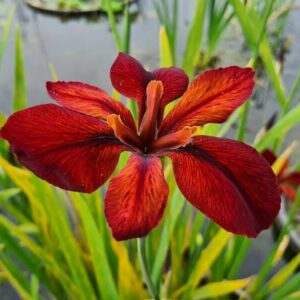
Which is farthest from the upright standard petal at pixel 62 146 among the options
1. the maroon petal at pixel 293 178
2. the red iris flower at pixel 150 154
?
the maroon petal at pixel 293 178

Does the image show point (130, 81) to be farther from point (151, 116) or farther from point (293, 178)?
point (293, 178)

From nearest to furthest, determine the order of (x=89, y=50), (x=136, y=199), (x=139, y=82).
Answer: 1. (x=136, y=199)
2. (x=139, y=82)
3. (x=89, y=50)

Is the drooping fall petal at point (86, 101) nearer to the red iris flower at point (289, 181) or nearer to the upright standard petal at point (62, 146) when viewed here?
the upright standard petal at point (62, 146)

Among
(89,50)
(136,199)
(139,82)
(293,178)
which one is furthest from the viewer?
(89,50)

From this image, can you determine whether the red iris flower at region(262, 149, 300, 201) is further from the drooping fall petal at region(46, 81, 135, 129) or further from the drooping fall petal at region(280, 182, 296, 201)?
the drooping fall petal at region(46, 81, 135, 129)

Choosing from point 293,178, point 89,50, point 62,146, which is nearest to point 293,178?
point 293,178

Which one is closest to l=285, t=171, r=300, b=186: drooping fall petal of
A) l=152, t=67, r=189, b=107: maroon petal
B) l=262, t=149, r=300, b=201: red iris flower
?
l=262, t=149, r=300, b=201: red iris flower

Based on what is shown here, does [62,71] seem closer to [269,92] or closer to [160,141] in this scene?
[269,92]
